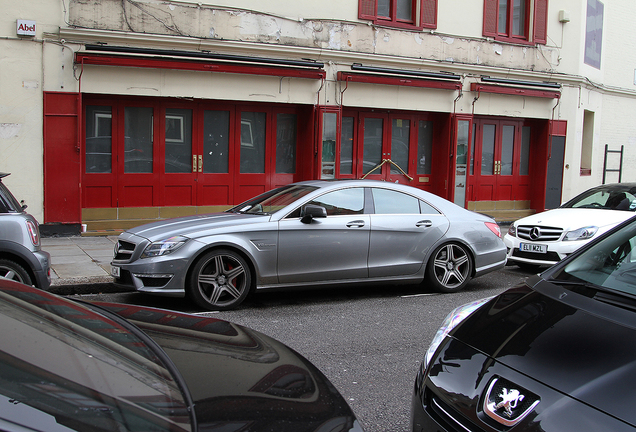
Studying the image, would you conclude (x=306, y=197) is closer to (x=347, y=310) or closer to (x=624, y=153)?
(x=347, y=310)

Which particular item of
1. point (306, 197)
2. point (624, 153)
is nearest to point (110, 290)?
point (306, 197)

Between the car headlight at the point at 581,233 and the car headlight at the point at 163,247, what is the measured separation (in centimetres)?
593

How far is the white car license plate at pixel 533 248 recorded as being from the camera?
9.22 meters

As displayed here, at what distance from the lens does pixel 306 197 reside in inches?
293

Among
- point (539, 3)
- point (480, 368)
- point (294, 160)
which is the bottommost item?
point (480, 368)

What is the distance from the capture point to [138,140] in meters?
12.7

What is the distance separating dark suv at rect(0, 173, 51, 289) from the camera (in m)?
6.27

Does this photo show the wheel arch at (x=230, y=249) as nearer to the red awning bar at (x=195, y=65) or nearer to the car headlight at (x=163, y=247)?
the car headlight at (x=163, y=247)

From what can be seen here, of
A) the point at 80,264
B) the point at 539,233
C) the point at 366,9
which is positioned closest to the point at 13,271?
the point at 80,264

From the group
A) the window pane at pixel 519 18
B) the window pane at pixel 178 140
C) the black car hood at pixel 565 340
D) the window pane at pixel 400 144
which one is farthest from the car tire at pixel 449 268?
the window pane at pixel 519 18

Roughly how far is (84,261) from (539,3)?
567 inches

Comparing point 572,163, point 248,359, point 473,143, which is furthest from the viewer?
point 572,163

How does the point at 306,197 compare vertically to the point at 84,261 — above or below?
above

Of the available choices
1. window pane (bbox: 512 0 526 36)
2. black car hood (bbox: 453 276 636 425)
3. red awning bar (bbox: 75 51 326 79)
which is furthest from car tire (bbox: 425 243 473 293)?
window pane (bbox: 512 0 526 36)
